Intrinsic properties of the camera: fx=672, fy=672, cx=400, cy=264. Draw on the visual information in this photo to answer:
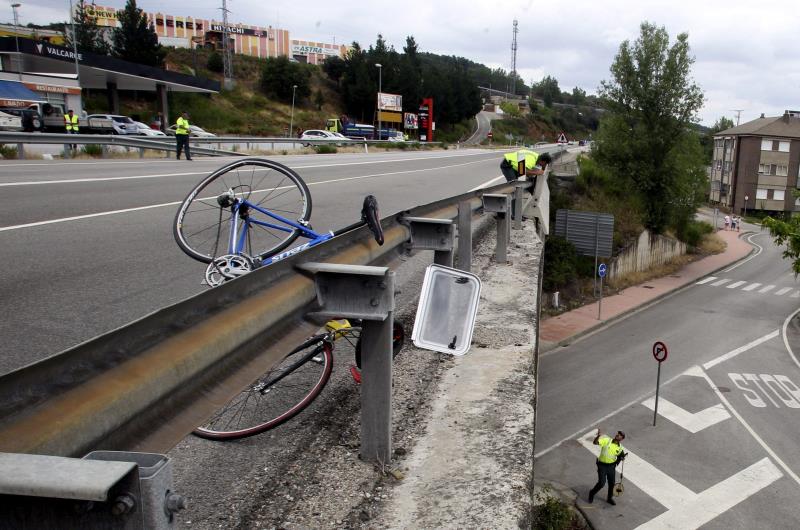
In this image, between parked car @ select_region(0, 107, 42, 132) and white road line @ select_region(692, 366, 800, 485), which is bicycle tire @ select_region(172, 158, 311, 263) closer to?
white road line @ select_region(692, 366, 800, 485)

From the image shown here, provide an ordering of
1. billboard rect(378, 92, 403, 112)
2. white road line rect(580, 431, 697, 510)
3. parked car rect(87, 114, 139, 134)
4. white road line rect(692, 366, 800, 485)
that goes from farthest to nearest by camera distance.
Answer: billboard rect(378, 92, 403, 112) < parked car rect(87, 114, 139, 134) < white road line rect(692, 366, 800, 485) < white road line rect(580, 431, 697, 510)

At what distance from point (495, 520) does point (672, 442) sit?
19122 millimetres

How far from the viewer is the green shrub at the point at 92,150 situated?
22.7 m

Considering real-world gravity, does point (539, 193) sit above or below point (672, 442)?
above

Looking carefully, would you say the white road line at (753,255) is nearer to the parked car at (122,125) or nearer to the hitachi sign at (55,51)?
the parked car at (122,125)

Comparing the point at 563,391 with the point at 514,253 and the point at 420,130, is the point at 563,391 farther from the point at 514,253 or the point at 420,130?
the point at 420,130

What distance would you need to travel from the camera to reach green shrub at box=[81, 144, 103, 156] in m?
22.7

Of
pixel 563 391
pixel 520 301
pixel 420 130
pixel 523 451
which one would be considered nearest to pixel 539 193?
pixel 520 301

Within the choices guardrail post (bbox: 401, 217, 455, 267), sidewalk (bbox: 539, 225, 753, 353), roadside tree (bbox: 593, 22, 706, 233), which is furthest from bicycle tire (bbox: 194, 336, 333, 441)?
roadside tree (bbox: 593, 22, 706, 233)

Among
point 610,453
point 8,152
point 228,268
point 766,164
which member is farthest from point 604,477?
point 766,164

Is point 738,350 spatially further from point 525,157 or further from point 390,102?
point 390,102

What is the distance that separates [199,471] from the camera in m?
3.31

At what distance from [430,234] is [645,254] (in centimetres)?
4555

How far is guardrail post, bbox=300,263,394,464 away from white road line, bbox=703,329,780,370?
27.8 metres
